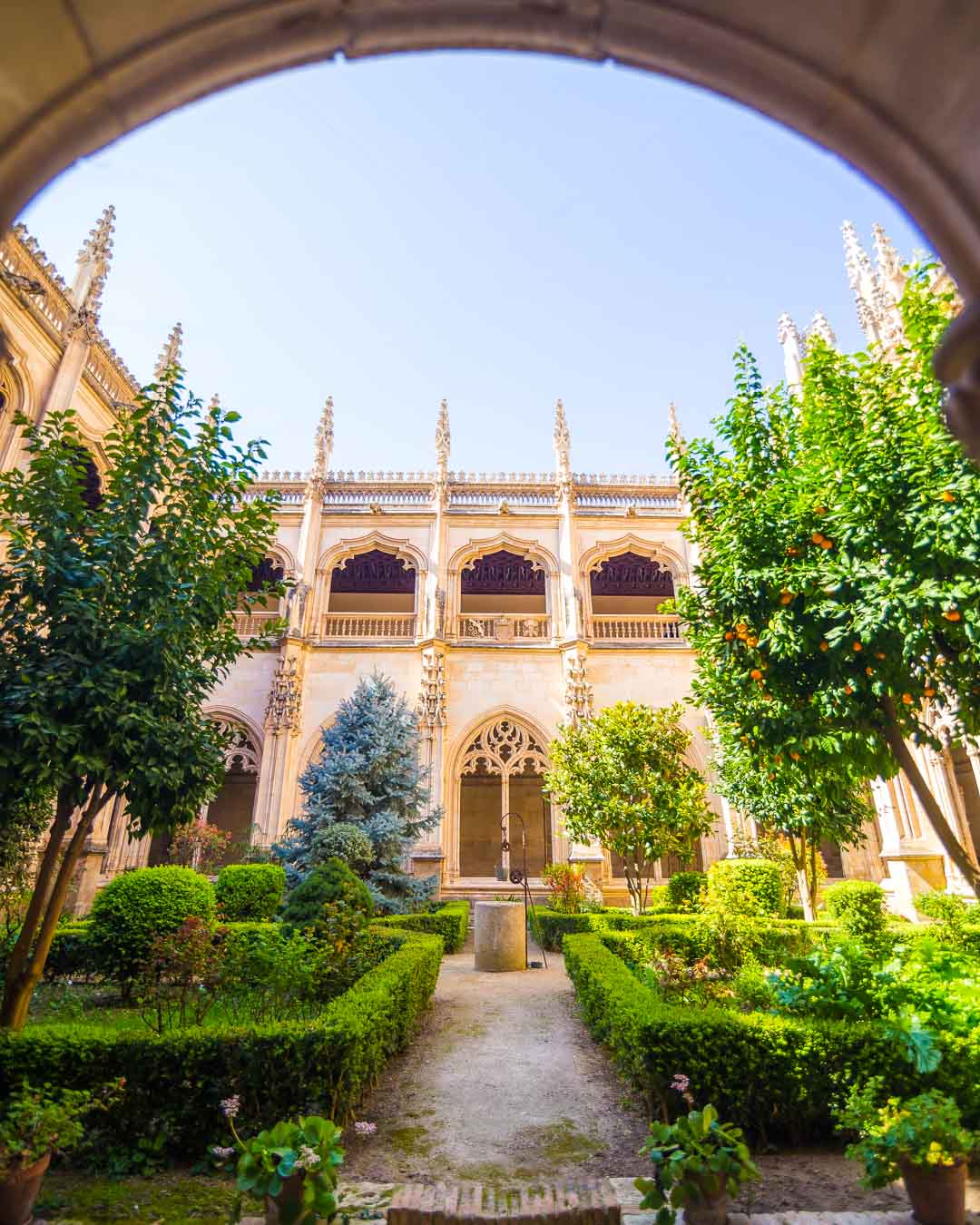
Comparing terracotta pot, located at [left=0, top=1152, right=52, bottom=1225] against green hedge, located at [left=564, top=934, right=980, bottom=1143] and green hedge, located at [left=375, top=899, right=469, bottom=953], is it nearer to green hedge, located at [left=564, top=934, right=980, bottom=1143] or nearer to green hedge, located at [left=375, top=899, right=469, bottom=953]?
green hedge, located at [left=564, top=934, right=980, bottom=1143]

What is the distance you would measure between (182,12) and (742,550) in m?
5.99

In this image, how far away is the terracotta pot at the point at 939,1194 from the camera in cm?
313

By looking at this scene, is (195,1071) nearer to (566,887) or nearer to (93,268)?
(566,887)

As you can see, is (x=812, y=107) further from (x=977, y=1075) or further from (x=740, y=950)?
(x=740, y=950)

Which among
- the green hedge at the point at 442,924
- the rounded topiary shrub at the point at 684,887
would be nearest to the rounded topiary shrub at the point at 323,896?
the green hedge at the point at 442,924

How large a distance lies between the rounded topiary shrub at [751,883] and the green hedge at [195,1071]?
966 centimetres

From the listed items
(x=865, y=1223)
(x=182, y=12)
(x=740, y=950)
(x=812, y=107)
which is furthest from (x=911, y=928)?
(x=182, y=12)

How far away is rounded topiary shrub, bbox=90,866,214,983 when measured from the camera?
323 inches

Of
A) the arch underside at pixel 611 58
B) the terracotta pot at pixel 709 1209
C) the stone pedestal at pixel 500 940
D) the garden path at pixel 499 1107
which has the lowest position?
the garden path at pixel 499 1107

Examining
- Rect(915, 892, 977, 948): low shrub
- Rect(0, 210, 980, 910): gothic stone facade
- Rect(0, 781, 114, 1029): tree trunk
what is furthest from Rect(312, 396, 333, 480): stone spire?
Rect(915, 892, 977, 948): low shrub

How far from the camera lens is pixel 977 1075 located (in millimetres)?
4289

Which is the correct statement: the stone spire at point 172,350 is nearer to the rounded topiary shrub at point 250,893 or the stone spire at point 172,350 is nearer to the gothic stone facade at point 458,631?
the gothic stone facade at point 458,631

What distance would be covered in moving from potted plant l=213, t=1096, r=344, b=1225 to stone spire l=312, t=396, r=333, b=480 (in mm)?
20301

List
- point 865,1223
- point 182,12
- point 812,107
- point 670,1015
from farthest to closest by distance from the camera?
point 670,1015, point 865,1223, point 812,107, point 182,12
